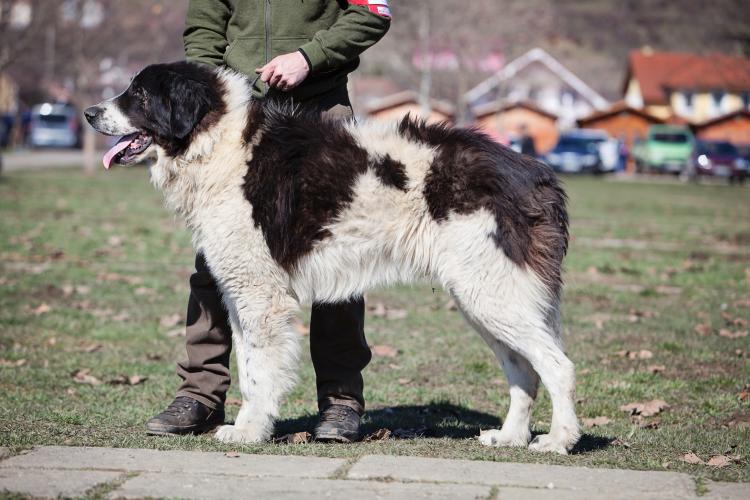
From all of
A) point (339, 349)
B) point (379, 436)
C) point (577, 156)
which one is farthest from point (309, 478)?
point (577, 156)

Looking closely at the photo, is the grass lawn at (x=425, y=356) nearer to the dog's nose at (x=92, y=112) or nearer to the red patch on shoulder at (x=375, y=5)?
the dog's nose at (x=92, y=112)

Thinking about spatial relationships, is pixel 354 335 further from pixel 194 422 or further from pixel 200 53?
pixel 200 53

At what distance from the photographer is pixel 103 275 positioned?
1116 cm

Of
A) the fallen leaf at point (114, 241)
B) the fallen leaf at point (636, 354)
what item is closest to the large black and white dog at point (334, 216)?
the fallen leaf at point (636, 354)

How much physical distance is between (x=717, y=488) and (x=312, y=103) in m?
2.78

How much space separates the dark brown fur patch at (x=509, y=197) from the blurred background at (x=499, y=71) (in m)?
0.30

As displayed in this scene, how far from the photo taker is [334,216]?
4.73m

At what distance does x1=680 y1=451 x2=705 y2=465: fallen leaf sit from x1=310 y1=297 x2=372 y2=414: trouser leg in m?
1.65

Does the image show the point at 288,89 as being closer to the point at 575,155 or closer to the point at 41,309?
the point at 41,309

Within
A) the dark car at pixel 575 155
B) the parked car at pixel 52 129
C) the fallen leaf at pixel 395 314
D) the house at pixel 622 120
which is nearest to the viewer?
the fallen leaf at pixel 395 314

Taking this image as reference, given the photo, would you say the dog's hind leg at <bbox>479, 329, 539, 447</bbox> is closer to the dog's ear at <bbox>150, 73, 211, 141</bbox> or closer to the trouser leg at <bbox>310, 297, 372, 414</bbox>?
the trouser leg at <bbox>310, 297, 372, 414</bbox>

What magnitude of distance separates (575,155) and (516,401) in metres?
48.6

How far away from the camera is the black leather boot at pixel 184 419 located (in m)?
5.05

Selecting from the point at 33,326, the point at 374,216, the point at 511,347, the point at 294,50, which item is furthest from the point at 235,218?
the point at 33,326
